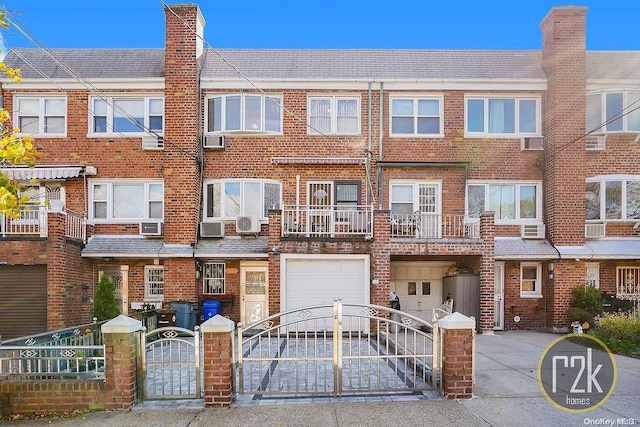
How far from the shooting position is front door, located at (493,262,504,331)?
1498 cm

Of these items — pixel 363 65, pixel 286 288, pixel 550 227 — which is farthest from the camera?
pixel 363 65

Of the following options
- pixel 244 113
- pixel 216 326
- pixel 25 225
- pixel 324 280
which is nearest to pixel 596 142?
pixel 324 280

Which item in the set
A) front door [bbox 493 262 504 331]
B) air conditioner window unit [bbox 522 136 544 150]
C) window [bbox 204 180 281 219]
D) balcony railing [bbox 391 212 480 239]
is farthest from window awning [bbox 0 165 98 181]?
air conditioner window unit [bbox 522 136 544 150]

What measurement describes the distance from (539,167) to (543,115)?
180cm

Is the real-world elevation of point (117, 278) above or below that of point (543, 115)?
below

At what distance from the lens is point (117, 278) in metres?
15.1

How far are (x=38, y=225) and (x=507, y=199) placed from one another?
15420mm

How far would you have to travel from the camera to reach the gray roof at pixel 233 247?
14.0 m

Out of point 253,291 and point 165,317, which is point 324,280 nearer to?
point 253,291

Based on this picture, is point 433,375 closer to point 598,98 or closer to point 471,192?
point 471,192

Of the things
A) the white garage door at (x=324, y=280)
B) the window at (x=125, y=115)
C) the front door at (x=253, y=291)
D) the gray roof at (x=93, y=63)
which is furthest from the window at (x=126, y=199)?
the white garage door at (x=324, y=280)

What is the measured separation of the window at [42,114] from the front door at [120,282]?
16.1 feet

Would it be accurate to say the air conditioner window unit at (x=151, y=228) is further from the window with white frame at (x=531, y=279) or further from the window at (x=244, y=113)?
the window with white frame at (x=531, y=279)

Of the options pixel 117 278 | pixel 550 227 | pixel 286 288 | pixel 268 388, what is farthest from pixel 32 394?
pixel 550 227
